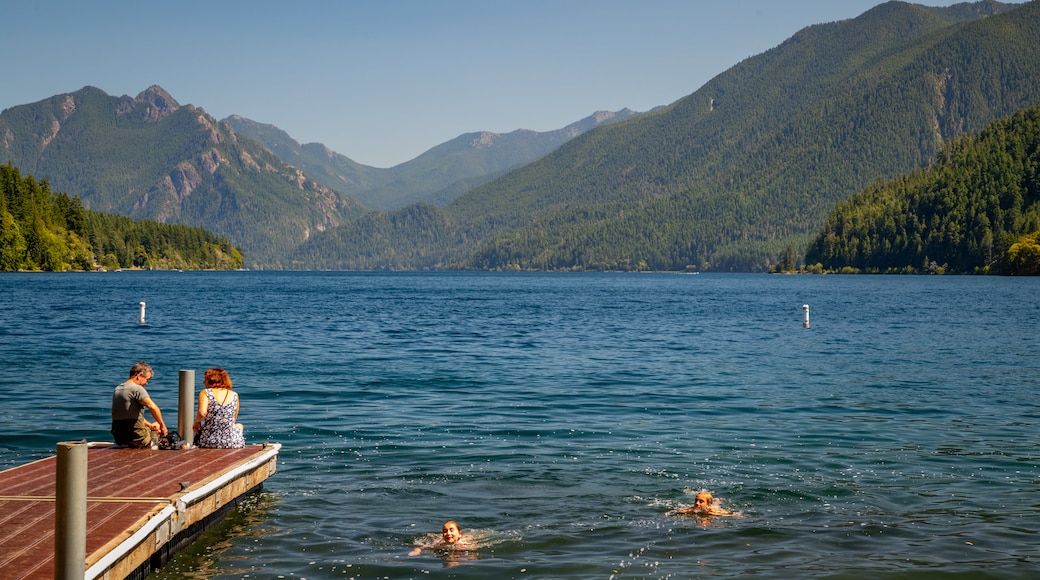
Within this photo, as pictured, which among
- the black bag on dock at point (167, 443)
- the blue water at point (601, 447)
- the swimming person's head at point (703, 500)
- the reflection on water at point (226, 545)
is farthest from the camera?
the black bag on dock at point (167, 443)

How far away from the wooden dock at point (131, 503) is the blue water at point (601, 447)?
0.82 m

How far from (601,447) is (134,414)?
1184cm

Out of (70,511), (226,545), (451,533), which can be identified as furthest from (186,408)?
(70,511)

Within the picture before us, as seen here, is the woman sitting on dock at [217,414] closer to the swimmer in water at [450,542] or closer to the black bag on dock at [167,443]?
the black bag on dock at [167,443]

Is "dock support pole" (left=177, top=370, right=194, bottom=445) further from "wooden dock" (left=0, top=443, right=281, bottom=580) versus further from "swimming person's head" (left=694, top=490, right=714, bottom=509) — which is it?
"swimming person's head" (left=694, top=490, right=714, bottom=509)

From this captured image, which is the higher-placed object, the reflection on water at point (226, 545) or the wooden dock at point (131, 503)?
the wooden dock at point (131, 503)

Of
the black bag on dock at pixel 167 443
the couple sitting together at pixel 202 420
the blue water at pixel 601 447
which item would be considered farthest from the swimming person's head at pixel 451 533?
the black bag on dock at pixel 167 443

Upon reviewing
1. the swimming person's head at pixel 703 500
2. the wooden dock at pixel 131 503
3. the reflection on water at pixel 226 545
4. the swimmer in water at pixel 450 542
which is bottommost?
the reflection on water at pixel 226 545

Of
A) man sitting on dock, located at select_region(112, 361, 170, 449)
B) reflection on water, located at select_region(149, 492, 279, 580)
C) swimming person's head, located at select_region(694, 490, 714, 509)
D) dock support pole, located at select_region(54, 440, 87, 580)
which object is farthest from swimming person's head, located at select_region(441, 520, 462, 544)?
man sitting on dock, located at select_region(112, 361, 170, 449)

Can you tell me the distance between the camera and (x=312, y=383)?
37.5m

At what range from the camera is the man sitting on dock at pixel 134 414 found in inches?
744

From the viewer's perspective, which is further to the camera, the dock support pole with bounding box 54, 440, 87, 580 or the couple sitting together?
the couple sitting together

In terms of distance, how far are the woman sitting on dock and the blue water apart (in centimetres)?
150

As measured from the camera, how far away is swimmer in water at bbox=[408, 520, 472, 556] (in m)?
15.9
